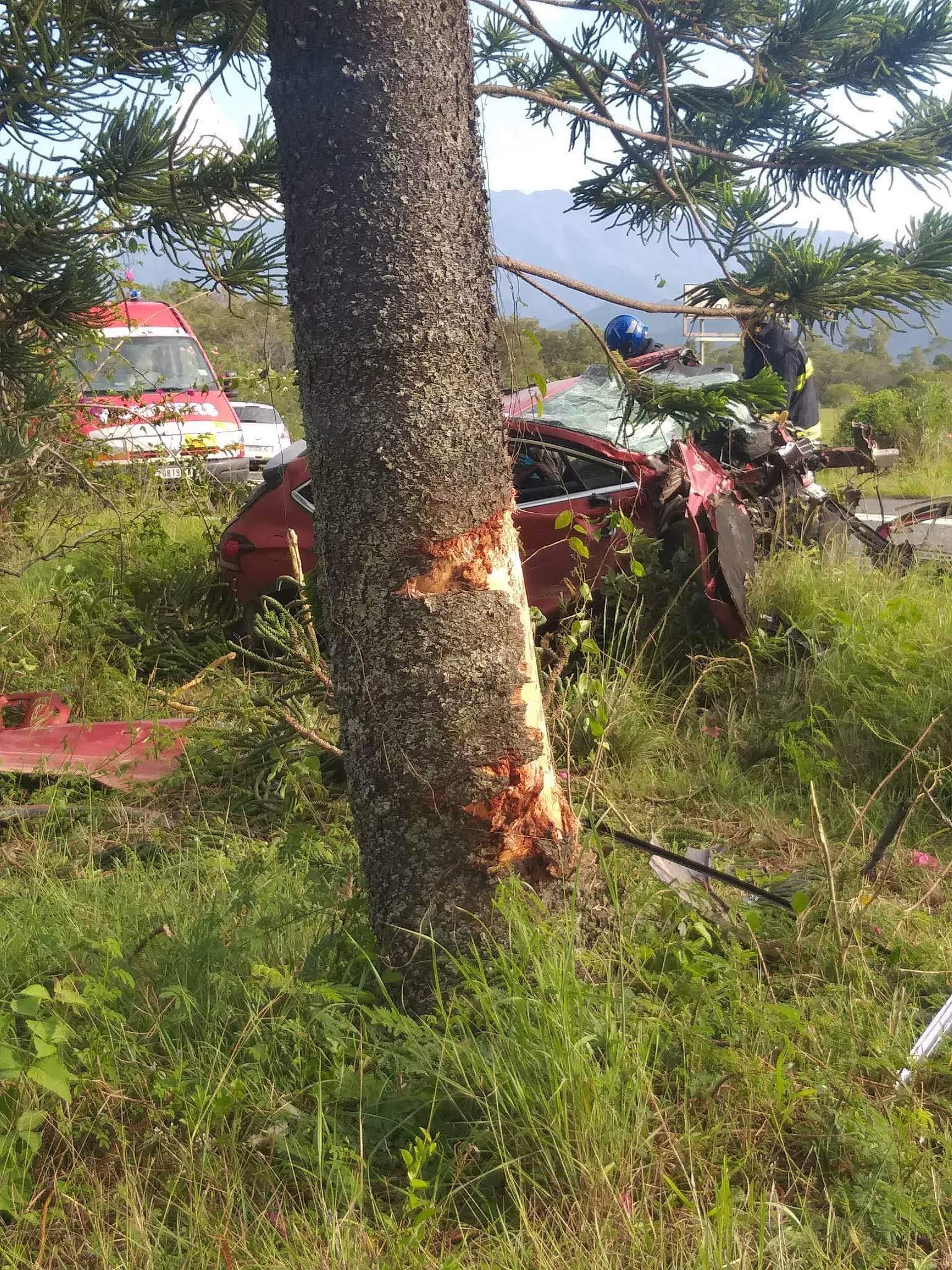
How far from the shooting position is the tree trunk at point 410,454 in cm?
211

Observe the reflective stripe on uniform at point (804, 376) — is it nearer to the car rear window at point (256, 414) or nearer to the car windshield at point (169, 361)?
the car windshield at point (169, 361)

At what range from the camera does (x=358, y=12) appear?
207 cm

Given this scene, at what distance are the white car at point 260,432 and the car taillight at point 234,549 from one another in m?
3.36

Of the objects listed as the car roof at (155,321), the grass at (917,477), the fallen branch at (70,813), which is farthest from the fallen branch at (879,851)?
the car roof at (155,321)

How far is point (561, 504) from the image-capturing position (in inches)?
224

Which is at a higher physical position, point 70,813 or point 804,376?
point 804,376

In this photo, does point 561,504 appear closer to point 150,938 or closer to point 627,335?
point 627,335

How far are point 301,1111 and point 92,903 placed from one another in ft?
4.65

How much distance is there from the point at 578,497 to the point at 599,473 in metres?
0.19

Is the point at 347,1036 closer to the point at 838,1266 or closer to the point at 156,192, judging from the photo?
the point at 838,1266

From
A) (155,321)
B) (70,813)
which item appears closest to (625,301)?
(70,813)

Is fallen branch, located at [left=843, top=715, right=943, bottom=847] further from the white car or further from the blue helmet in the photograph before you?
the white car

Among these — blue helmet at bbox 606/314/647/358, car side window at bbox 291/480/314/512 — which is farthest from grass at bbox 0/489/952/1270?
blue helmet at bbox 606/314/647/358

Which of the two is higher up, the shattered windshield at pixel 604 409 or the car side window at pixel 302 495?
the shattered windshield at pixel 604 409
